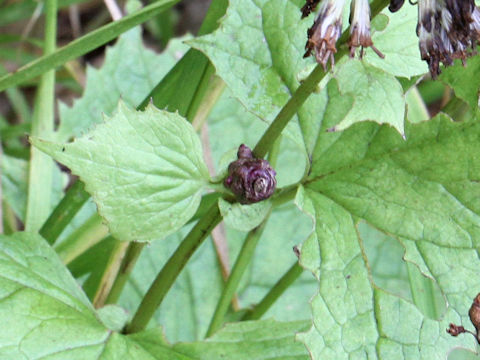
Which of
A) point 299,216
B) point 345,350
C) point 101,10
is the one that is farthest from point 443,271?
point 101,10

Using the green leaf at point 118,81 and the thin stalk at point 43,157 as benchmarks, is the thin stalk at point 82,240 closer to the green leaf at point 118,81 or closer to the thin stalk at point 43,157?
the thin stalk at point 43,157

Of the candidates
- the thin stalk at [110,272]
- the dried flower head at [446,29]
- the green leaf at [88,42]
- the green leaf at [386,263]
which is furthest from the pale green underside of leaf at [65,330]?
the green leaf at [386,263]

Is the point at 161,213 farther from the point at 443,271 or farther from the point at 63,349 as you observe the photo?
the point at 443,271

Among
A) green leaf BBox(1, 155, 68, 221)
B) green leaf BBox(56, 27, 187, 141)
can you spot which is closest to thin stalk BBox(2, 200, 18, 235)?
green leaf BBox(1, 155, 68, 221)

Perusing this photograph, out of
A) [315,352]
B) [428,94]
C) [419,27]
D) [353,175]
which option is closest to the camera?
[419,27]

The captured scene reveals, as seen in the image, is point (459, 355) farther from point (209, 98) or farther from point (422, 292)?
point (209, 98)

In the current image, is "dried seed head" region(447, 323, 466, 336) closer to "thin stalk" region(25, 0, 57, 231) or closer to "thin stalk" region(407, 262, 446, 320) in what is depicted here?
"thin stalk" region(407, 262, 446, 320)
